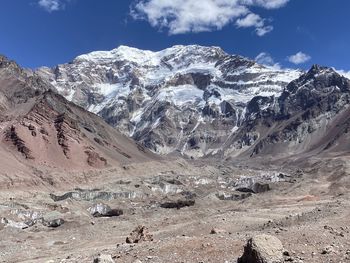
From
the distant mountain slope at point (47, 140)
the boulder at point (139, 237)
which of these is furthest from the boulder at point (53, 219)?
the boulder at point (139, 237)

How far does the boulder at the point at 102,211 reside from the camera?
85125 millimetres

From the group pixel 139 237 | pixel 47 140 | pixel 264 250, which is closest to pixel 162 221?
pixel 139 237

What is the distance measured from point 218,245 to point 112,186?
102230 mm

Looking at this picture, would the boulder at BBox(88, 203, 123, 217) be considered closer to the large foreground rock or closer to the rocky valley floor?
the rocky valley floor

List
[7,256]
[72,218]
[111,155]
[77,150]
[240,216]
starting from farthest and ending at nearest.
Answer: [111,155] < [77,150] < [72,218] < [240,216] < [7,256]

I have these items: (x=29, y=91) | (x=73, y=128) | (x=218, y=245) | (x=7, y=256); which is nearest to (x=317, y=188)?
(x=7, y=256)

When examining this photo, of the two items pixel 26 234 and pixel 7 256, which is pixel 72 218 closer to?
pixel 26 234

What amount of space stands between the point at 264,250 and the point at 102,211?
240ft

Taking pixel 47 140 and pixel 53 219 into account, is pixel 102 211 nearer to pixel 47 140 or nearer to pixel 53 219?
pixel 53 219

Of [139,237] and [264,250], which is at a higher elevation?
[139,237]

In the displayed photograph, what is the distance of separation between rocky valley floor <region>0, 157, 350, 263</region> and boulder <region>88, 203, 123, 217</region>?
0.52 feet

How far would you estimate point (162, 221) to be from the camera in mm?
58625

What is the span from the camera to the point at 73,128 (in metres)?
160

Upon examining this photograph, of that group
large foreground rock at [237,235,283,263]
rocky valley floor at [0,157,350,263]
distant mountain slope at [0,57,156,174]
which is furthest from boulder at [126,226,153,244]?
distant mountain slope at [0,57,156,174]
